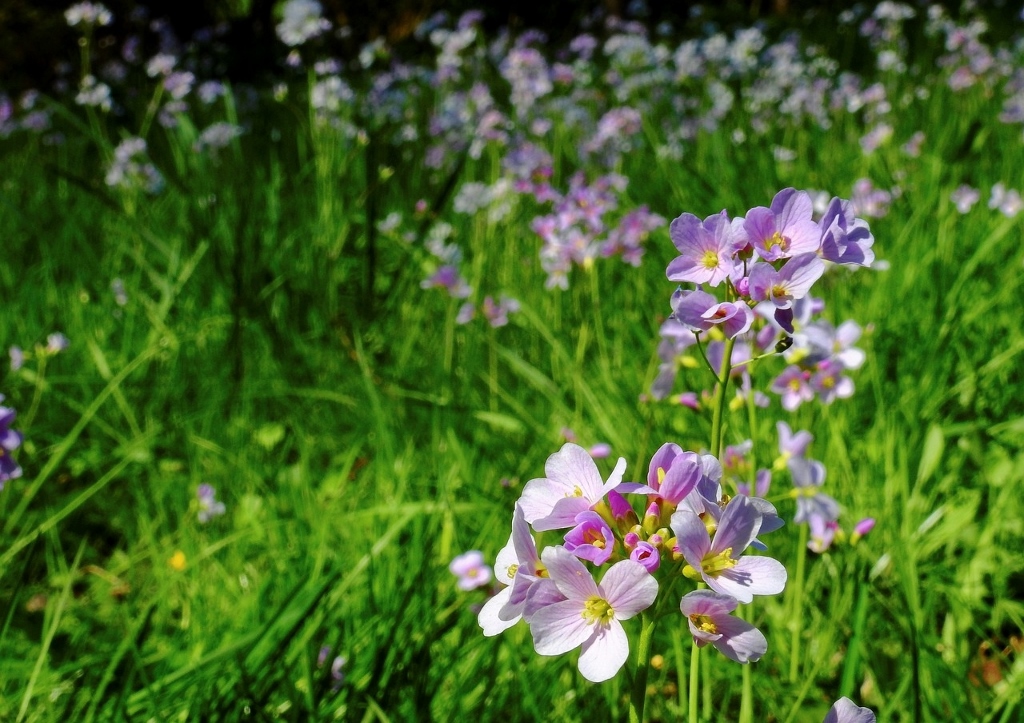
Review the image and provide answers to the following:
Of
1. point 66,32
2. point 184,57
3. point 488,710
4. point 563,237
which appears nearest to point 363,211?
point 563,237

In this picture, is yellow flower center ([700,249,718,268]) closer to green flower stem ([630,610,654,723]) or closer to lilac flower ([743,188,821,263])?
lilac flower ([743,188,821,263])

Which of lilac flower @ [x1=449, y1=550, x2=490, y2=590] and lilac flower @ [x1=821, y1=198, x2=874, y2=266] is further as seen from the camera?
lilac flower @ [x1=449, y1=550, x2=490, y2=590]

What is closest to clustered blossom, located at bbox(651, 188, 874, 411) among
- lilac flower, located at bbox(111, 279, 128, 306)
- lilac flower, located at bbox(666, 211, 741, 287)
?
lilac flower, located at bbox(666, 211, 741, 287)

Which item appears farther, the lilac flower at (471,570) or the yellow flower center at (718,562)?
the lilac flower at (471,570)

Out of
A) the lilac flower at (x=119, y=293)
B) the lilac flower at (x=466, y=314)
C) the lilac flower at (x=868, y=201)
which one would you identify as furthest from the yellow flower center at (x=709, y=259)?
the lilac flower at (x=119, y=293)

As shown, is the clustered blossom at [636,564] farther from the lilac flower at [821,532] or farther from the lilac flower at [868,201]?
the lilac flower at [868,201]

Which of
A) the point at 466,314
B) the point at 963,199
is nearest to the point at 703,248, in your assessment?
the point at 466,314
